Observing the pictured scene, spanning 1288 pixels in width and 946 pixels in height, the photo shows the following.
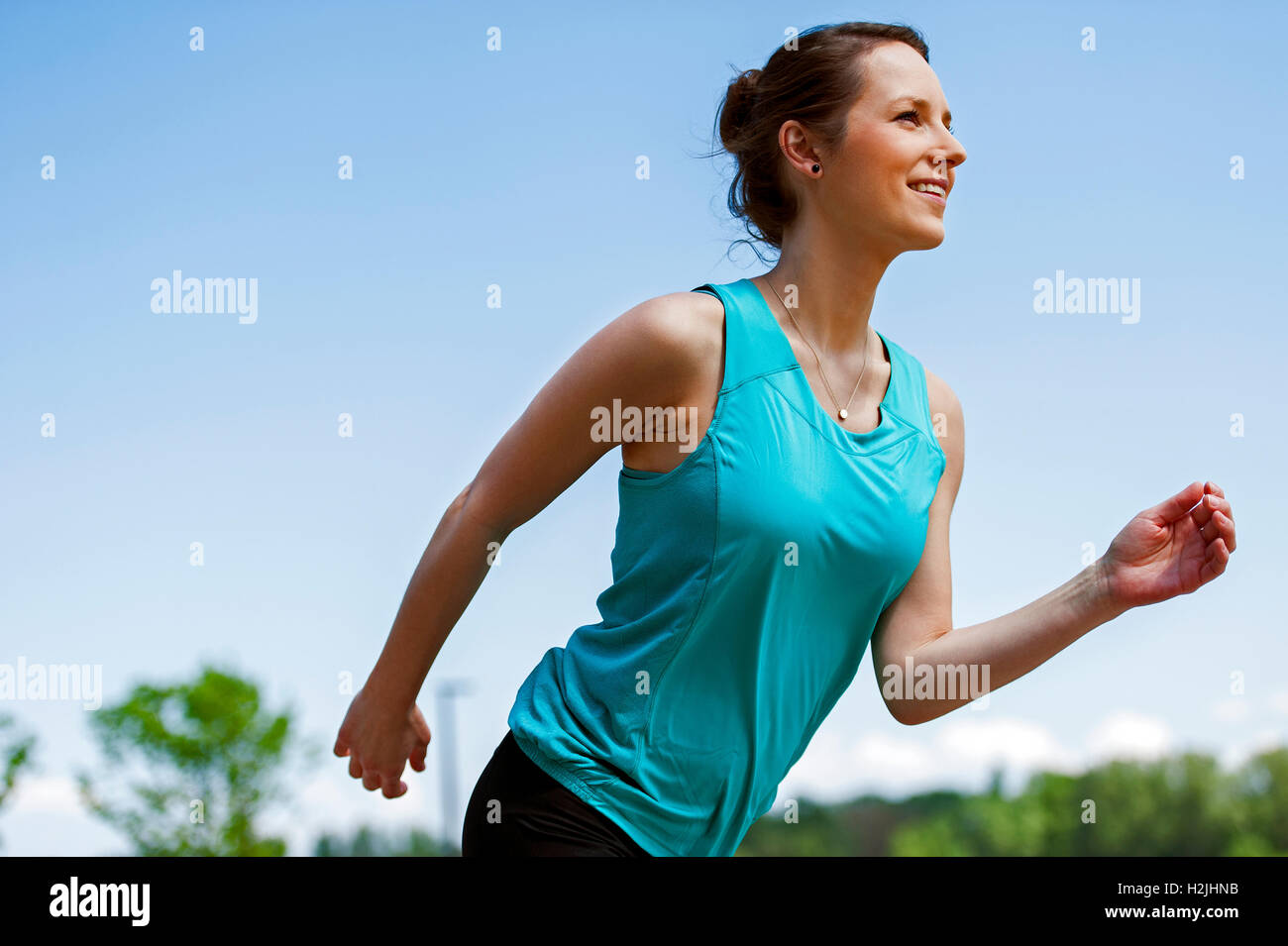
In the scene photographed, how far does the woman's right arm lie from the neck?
0.30 m

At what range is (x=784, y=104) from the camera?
287cm

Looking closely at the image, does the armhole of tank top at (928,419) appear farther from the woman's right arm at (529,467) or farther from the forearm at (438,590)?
the forearm at (438,590)

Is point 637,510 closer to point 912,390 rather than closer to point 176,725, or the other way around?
point 912,390

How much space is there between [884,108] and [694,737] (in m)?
1.39

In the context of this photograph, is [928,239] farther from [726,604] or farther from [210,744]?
[210,744]

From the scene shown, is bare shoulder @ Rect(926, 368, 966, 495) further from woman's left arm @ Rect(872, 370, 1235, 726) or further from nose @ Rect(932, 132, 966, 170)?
nose @ Rect(932, 132, 966, 170)

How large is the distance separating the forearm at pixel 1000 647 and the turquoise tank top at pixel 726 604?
21 cm

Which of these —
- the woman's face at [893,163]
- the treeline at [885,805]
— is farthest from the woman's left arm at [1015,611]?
the treeline at [885,805]

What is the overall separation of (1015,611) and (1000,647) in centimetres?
8

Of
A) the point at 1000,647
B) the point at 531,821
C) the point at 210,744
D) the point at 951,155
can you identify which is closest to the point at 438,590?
the point at 531,821

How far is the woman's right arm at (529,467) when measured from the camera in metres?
2.42

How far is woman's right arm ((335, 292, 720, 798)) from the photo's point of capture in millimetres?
2424

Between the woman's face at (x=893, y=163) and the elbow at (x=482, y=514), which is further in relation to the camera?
the woman's face at (x=893, y=163)
